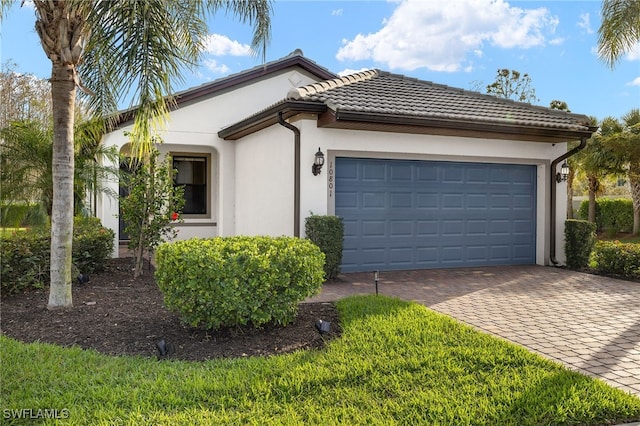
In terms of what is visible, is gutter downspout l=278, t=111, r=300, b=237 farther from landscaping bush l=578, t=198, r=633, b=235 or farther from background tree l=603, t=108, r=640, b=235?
landscaping bush l=578, t=198, r=633, b=235

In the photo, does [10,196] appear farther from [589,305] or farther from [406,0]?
[589,305]

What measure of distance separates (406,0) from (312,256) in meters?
8.23

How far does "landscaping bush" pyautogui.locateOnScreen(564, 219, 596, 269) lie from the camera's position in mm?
10727

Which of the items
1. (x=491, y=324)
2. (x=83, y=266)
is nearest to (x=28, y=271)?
(x=83, y=266)

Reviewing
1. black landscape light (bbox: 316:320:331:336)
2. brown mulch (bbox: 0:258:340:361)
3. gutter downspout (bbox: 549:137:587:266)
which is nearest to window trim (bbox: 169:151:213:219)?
brown mulch (bbox: 0:258:340:361)

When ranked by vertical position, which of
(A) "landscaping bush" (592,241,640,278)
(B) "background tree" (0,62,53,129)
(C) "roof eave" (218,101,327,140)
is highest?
(B) "background tree" (0,62,53,129)

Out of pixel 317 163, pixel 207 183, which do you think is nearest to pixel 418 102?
pixel 317 163

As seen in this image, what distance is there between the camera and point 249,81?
13812mm

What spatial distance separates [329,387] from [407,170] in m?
7.00

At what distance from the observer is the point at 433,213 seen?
10422 mm

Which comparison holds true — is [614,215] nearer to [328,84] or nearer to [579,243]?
[579,243]

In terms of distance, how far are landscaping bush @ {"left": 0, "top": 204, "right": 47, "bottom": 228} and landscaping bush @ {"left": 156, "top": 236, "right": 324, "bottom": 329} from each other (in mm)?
7090

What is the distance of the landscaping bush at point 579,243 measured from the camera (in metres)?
10.7

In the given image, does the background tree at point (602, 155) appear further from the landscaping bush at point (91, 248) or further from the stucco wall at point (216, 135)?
the landscaping bush at point (91, 248)
